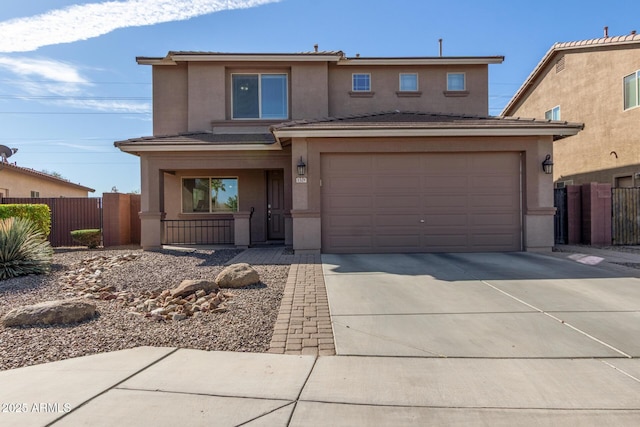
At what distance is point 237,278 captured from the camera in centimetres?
678

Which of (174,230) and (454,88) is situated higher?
(454,88)

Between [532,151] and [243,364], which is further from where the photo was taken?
[532,151]

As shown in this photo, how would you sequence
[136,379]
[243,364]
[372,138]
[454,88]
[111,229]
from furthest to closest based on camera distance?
1. [454,88]
2. [111,229]
3. [372,138]
4. [243,364]
5. [136,379]

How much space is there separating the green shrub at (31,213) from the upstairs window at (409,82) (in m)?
13.5

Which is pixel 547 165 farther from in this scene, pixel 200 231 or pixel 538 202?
pixel 200 231

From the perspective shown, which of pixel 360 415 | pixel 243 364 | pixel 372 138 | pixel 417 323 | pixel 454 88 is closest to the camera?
pixel 360 415

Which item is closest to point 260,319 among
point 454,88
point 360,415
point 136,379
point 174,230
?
point 136,379

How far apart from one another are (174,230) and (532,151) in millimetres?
12070

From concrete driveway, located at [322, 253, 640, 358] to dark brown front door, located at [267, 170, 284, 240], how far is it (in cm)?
591

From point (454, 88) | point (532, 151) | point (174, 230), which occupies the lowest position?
point (174, 230)

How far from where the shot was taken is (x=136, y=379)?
3.42 meters

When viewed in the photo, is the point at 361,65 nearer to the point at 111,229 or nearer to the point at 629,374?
the point at 111,229

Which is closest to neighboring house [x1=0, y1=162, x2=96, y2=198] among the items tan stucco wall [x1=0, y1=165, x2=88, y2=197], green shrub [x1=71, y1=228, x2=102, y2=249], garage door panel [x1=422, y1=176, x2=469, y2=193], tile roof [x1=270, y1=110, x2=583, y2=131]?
tan stucco wall [x1=0, y1=165, x2=88, y2=197]

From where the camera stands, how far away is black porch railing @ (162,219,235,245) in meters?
14.0
